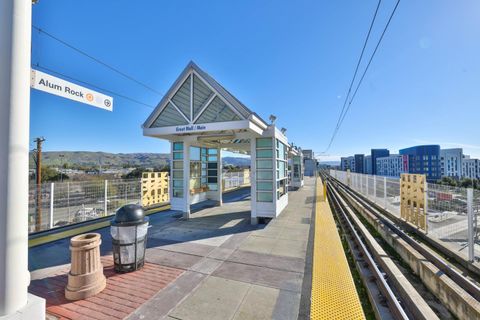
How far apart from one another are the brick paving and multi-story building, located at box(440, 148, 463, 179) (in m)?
115

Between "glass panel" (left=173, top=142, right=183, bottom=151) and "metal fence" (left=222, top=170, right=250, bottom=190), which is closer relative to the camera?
"glass panel" (left=173, top=142, right=183, bottom=151)

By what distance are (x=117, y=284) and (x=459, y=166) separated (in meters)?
120

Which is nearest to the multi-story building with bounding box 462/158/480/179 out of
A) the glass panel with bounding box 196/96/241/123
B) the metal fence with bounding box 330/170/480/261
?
the metal fence with bounding box 330/170/480/261

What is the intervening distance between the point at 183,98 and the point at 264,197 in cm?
443

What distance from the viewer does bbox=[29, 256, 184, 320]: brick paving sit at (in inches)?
111

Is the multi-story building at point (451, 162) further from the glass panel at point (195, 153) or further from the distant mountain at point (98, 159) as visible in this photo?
the glass panel at point (195, 153)

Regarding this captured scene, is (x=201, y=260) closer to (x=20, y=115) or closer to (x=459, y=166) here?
(x=20, y=115)

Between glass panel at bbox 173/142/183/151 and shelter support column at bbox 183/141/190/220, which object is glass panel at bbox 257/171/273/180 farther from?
glass panel at bbox 173/142/183/151

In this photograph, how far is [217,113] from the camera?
674 cm

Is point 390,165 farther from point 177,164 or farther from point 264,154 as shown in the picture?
point 177,164

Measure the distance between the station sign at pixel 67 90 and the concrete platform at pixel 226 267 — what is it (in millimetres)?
3177

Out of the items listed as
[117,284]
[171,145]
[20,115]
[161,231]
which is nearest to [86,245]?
[117,284]

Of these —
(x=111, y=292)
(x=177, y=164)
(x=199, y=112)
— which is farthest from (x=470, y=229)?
(x=177, y=164)

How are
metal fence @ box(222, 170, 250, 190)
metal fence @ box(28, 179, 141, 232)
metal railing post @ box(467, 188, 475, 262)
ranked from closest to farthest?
metal railing post @ box(467, 188, 475, 262) < metal fence @ box(28, 179, 141, 232) < metal fence @ box(222, 170, 250, 190)
